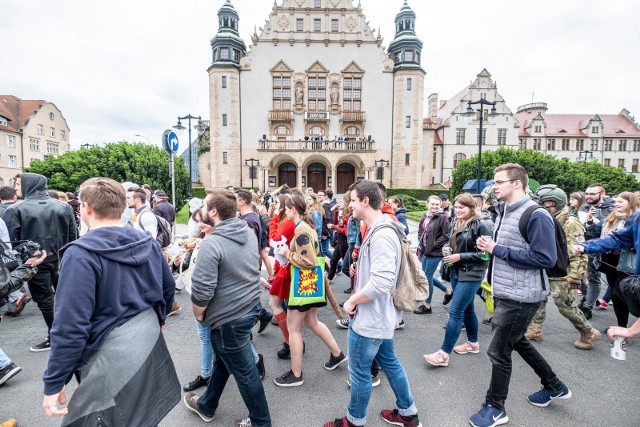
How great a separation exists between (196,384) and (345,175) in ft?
120

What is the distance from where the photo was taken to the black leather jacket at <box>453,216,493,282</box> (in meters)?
3.82

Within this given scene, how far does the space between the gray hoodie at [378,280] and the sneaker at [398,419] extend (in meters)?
0.94

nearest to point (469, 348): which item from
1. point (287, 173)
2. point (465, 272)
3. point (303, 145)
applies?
point (465, 272)

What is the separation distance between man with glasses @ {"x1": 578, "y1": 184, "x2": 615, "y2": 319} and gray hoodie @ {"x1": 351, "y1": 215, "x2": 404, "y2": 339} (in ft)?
15.0

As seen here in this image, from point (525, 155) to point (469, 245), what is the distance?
2761 cm

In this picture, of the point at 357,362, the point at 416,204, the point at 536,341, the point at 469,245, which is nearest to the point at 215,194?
the point at 357,362

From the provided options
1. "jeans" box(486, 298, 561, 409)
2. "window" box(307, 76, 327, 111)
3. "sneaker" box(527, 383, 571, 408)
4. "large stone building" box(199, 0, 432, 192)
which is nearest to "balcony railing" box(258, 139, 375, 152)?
"large stone building" box(199, 0, 432, 192)

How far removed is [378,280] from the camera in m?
2.42

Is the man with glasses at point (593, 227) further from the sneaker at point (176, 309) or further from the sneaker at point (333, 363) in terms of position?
the sneaker at point (176, 309)

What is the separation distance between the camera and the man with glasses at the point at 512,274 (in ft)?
8.91

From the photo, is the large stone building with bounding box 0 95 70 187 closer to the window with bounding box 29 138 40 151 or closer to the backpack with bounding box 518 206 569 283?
the window with bounding box 29 138 40 151

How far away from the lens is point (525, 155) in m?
26.7

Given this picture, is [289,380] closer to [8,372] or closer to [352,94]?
[8,372]

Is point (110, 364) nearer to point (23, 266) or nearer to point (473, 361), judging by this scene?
point (23, 266)
